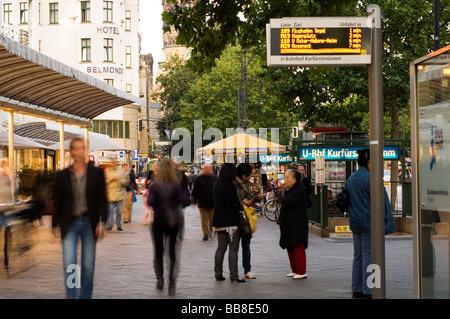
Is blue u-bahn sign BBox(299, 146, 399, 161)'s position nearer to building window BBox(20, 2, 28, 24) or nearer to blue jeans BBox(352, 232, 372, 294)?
blue jeans BBox(352, 232, 372, 294)

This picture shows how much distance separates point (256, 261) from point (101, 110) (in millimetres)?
11312

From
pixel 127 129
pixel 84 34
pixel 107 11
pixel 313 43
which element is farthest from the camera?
pixel 127 129

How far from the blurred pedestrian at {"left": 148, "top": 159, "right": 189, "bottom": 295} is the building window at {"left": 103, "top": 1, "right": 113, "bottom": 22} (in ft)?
190

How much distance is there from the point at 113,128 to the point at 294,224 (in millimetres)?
59915

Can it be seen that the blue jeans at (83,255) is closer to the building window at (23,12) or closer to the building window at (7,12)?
the building window at (7,12)

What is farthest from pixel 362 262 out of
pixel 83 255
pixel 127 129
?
pixel 127 129

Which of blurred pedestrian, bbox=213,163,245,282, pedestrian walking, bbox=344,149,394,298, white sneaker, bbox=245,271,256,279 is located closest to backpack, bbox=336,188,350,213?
pedestrian walking, bbox=344,149,394,298

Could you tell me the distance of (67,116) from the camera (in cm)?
2095

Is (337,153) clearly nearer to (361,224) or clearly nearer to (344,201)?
(344,201)

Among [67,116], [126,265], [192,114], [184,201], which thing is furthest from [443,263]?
[192,114]

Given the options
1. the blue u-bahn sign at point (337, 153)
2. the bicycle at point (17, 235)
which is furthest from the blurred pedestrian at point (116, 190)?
the bicycle at point (17, 235)

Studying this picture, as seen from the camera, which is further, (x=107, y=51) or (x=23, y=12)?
(x=107, y=51)

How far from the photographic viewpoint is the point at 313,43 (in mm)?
7637

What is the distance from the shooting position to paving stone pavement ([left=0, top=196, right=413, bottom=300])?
9.58 meters
